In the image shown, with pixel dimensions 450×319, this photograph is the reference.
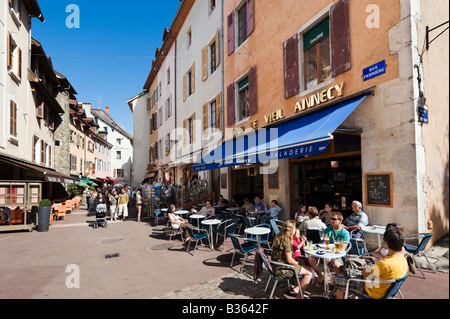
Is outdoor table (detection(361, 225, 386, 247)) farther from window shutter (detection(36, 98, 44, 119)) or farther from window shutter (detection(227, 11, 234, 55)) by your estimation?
window shutter (detection(36, 98, 44, 119))

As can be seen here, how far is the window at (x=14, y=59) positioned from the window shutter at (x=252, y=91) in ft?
35.5

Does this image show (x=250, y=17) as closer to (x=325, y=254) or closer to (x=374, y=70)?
(x=374, y=70)

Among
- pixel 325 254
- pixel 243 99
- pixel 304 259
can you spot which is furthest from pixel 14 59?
pixel 325 254

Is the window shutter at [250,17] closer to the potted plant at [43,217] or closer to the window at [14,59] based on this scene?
the window at [14,59]

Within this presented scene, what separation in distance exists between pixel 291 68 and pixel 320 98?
74.0 inches

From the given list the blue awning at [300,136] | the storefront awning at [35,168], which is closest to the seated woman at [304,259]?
the blue awning at [300,136]

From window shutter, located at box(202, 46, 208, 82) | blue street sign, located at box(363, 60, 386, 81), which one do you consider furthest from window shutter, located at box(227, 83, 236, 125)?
blue street sign, located at box(363, 60, 386, 81)

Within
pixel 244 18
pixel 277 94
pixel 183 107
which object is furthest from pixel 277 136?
pixel 183 107

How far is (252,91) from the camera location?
10.5m

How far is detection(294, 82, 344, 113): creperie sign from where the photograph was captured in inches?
264

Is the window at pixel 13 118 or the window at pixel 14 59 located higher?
the window at pixel 14 59

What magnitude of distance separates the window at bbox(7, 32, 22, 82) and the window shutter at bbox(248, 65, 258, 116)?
10.8 metres

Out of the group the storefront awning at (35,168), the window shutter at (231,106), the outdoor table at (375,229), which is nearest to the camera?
the outdoor table at (375,229)

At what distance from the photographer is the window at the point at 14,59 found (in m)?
11.7
